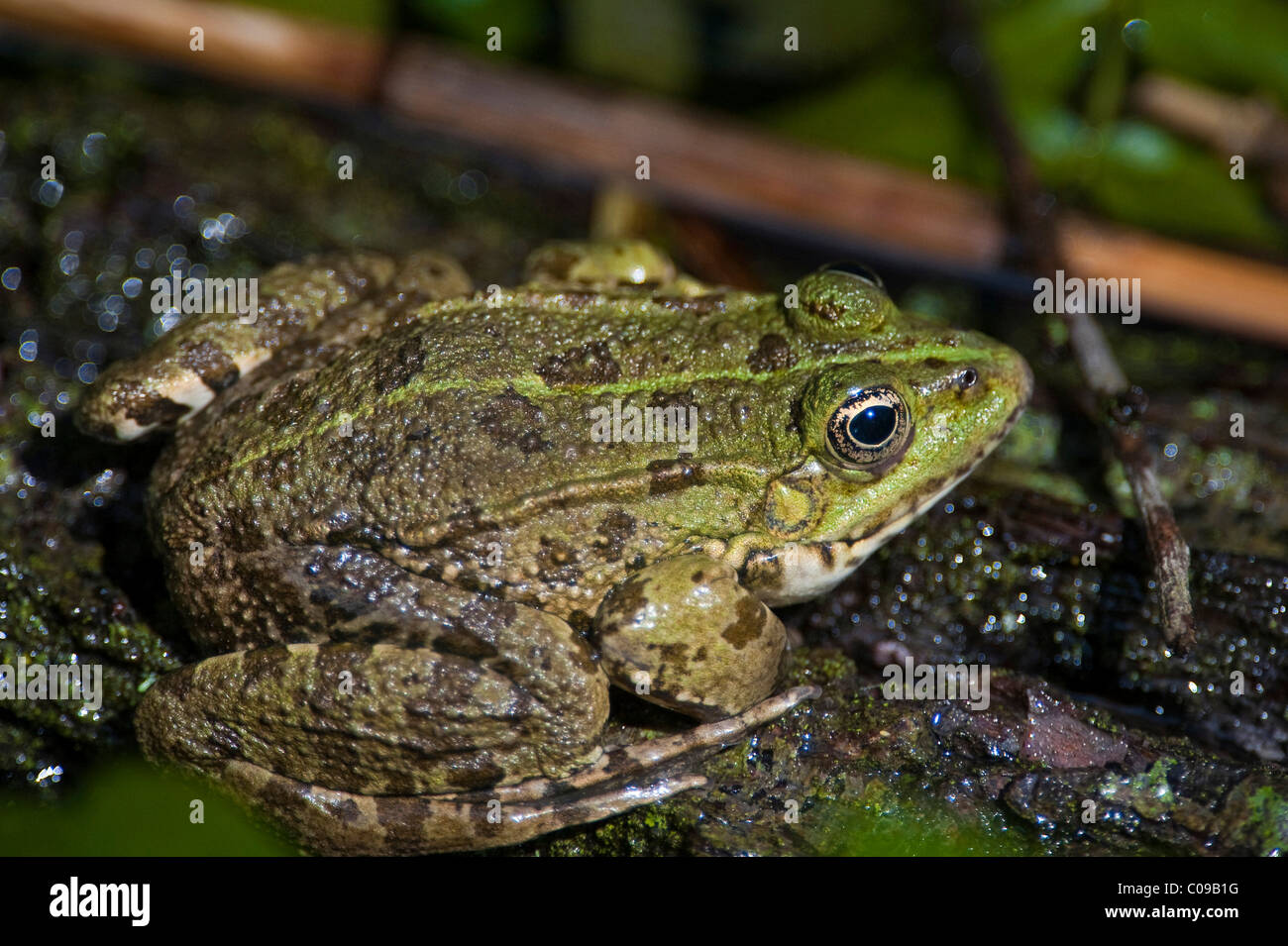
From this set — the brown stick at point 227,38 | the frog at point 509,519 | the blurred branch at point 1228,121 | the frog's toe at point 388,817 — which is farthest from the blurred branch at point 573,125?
the frog's toe at point 388,817

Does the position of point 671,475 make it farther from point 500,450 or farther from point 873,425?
point 873,425

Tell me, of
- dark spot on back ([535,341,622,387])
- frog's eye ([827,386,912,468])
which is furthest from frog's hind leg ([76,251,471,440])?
frog's eye ([827,386,912,468])

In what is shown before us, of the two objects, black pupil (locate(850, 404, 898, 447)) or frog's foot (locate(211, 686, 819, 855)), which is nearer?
frog's foot (locate(211, 686, 819, 855))

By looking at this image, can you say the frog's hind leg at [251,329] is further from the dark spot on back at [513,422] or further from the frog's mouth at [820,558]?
the frog's mouth at [820,558]

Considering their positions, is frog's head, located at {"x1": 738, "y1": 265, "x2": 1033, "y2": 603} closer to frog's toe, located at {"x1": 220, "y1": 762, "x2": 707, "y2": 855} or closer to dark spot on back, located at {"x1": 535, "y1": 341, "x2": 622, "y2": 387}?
dark spot on back, located at {"x1": 535, "y1": 341, "x2": 622, "y2": 387}

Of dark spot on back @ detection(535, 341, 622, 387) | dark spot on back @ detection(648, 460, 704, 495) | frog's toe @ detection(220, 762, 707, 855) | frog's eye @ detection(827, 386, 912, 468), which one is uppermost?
dark spot on back @ detection(535, 341, 622, 387)

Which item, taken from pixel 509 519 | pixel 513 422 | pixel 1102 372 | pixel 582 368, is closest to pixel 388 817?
pixel 509 519

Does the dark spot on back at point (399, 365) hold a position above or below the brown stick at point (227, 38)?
below

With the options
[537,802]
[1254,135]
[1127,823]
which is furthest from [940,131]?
[537,802]
